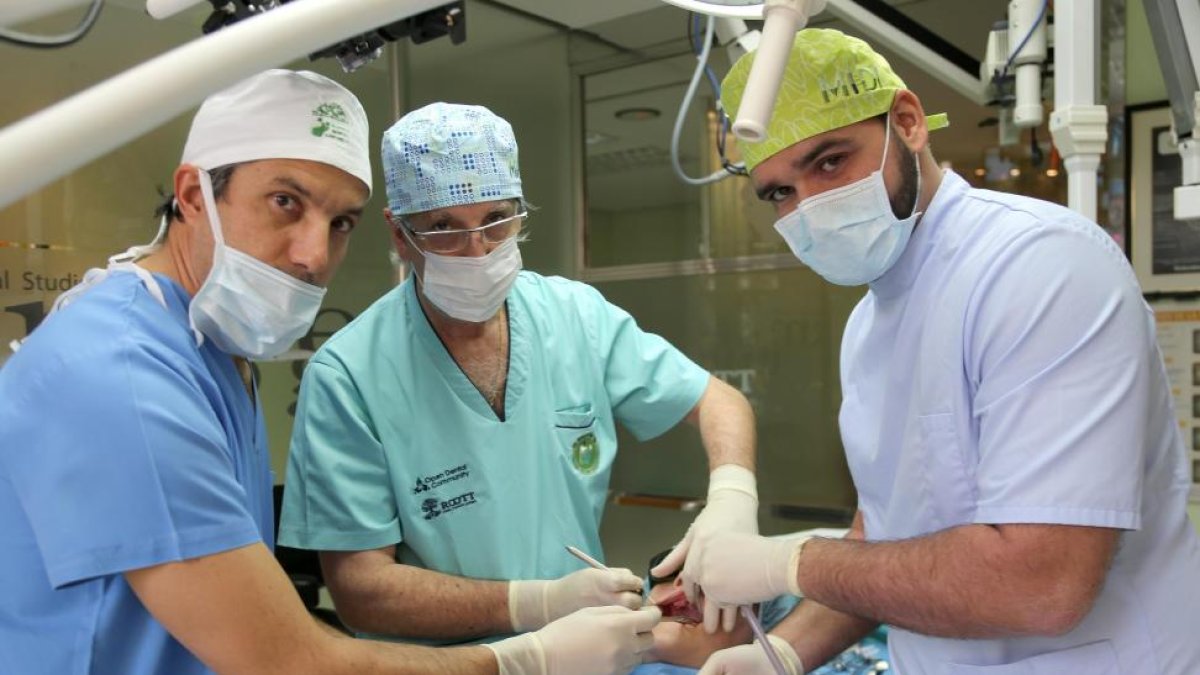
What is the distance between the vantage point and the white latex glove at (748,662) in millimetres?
1312

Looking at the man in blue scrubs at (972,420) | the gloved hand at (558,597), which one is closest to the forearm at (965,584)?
the man in blue scrubs at (972,420)

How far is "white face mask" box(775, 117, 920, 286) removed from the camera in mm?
1104

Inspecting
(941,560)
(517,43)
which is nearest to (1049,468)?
(941,560)

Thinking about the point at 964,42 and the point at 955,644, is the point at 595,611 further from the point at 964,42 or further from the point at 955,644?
the point at 964,42

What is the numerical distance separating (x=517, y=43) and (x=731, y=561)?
2.96 m

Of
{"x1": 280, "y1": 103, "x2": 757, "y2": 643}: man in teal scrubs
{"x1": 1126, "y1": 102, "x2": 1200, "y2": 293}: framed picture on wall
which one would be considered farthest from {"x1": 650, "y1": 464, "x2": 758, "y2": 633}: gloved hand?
{"x1": 1126, "y1": 102, "x2": 1200, "y2": 293}: framed picture on wall

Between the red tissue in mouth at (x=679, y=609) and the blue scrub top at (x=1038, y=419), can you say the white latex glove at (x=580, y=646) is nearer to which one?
the red tissue in mouth at (x=679, y=609)

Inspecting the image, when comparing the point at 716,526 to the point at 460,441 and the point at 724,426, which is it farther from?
the point at 460,441

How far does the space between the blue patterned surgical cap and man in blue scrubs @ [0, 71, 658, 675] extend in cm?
26

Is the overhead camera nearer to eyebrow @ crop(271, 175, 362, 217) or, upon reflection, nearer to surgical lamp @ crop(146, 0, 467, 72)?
surgical lamp @ crop(146, 0, 467, 72)

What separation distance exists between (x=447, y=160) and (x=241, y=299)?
463 millimetres

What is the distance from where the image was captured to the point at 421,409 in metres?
1.40

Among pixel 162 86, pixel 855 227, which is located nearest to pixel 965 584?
pixel 855 227

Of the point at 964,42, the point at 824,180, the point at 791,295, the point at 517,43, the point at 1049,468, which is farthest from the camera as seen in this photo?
the point at 517,43
